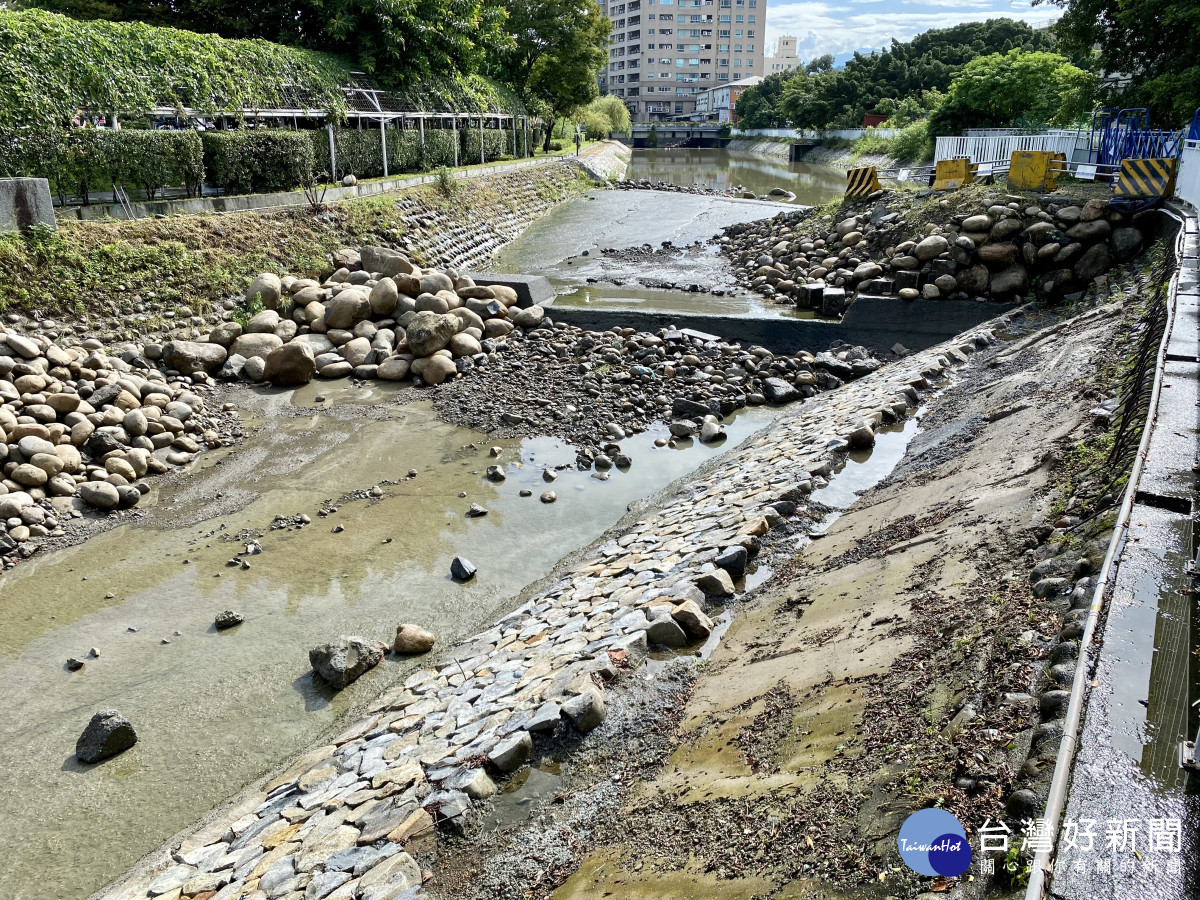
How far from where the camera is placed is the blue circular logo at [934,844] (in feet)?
8.22

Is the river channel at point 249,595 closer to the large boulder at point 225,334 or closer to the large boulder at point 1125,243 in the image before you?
the large boulder at point 225,334

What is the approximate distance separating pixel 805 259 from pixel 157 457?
14.2 m

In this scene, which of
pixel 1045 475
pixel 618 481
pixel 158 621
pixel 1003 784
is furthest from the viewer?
pixel 618 481

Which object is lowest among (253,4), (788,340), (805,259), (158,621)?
(158,621)

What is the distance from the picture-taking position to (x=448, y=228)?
22.8 meters

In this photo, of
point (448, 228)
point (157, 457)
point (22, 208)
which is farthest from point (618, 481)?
point (448, 228)

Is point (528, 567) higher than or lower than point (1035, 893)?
lower

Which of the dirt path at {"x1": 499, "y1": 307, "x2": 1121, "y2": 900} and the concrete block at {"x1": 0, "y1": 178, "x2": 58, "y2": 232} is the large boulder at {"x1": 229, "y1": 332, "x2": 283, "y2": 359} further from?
the dirt path at {"x1": 499, "y1": 307, "x2": 1121, "y2": 900}

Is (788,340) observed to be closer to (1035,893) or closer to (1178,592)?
(1178,592)

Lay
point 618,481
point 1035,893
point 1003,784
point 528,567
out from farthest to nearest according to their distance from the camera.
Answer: point 618,481 → point 528,567 → point 1003,784 → point 1035,893

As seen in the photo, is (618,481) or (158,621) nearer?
(158,621)

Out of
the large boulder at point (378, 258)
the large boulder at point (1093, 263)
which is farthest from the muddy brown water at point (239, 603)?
the large boulder at point (1093, 263)

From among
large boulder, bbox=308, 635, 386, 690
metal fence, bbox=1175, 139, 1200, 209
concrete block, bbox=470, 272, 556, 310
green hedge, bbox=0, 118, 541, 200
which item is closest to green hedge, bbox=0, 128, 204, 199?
green hedge, bbox=0, 118, 541, 200

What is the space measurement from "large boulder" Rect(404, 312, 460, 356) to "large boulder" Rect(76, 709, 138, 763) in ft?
27.7
